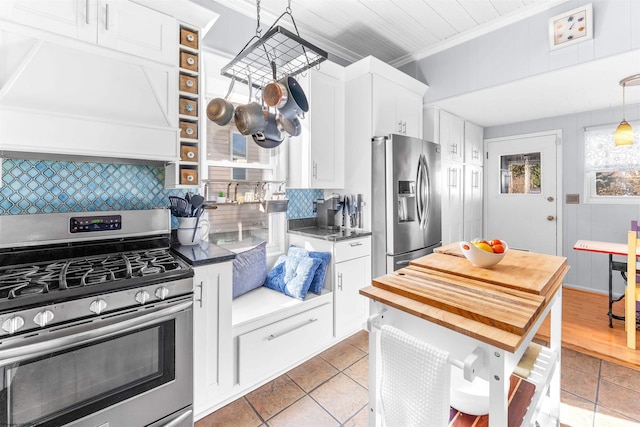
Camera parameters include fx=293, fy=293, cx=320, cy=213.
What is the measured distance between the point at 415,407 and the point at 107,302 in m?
1.26

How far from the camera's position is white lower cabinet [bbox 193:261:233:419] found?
Result: 1.60 metres

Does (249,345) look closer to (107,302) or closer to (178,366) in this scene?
(178,366)

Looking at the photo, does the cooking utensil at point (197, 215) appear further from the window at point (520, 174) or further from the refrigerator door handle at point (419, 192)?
the window at point (520, 174)

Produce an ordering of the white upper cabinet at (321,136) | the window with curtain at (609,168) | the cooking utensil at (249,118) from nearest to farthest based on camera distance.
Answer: the cooking utensil at (249,118), the white upper cabinet at (321,136), the window with curtain at (609,168)

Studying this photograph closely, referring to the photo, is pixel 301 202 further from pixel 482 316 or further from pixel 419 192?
pixel 482 316

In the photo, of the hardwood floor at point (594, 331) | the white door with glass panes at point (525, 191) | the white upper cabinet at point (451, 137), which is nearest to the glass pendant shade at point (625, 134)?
the white door with glass panes at point (525, 191)

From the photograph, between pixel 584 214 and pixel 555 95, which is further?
pixel 584 214

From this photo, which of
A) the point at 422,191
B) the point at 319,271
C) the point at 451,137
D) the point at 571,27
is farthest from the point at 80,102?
the point at 451,137

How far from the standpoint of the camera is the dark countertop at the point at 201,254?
1.59 metres

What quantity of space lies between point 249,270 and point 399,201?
4.74ft

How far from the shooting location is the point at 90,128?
1.51m

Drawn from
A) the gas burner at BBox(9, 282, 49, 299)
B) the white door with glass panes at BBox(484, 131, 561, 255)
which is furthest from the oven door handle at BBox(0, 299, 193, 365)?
the white door with glass panes at BBox(484, 131, 561, 255)

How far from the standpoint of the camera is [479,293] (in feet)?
3.56

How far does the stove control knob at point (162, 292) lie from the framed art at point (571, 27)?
3.38 metres
